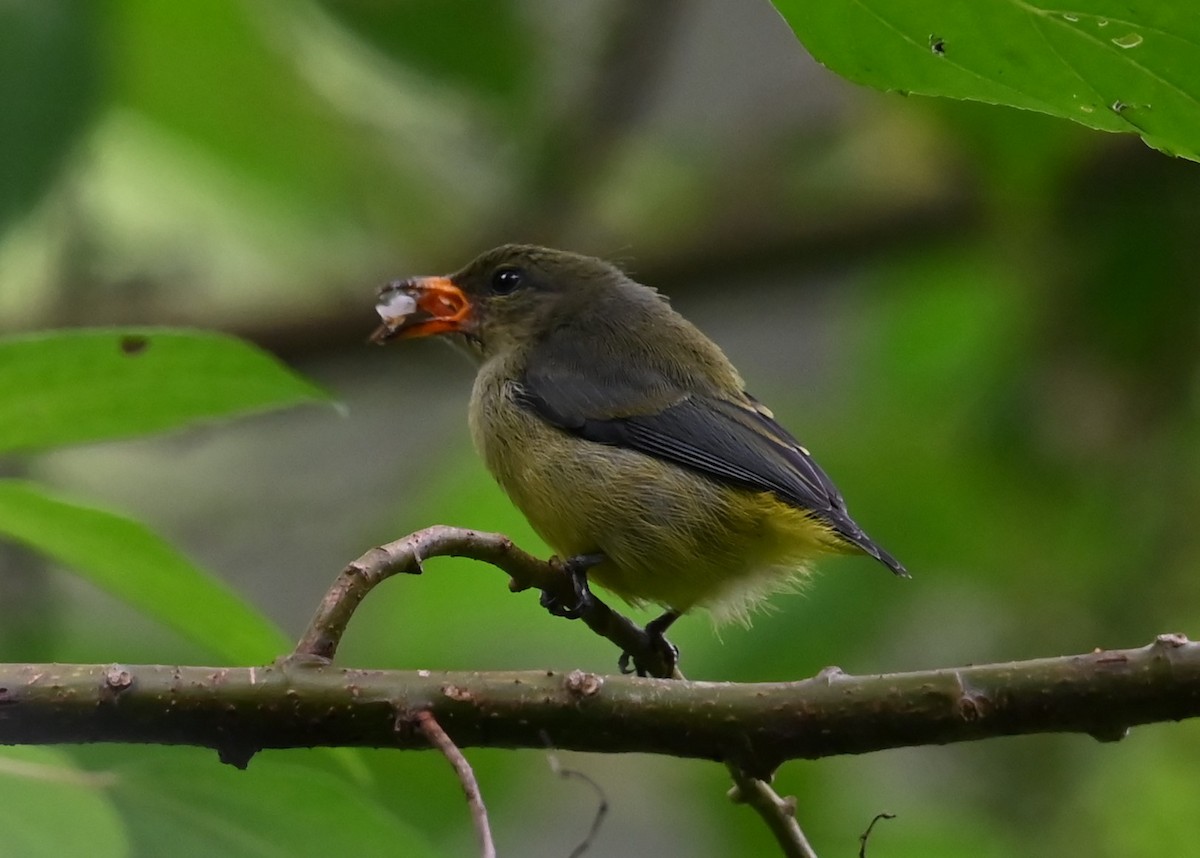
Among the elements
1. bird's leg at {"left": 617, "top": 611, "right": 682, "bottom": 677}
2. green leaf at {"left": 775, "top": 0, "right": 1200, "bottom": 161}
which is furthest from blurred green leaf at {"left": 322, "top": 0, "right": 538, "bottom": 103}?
green leaf at {"left": 775, "top": 0, "right": 1200, "bottom": 161}

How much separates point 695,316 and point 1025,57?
4.43 meters

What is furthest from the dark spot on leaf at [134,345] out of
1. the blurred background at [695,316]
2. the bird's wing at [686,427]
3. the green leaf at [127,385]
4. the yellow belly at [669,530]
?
the bird's wing at [686,427]

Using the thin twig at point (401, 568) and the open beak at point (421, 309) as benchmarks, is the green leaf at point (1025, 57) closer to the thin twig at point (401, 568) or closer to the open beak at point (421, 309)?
the thin twig at point (401, 568)

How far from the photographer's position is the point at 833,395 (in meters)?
5.45

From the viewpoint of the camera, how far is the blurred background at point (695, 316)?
3.90 metres

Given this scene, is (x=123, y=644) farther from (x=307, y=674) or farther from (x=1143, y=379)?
(x=1143, y=379)

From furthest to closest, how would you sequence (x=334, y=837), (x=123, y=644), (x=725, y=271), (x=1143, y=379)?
(x=725, y=271), (x=1143, y=379), (x=123, y=644), (x=334, y=837)

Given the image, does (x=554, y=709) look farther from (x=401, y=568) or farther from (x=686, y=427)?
(x=686, y=427)

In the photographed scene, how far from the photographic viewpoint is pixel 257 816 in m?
1.96

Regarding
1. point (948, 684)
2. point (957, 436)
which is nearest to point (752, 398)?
point (957, 436)

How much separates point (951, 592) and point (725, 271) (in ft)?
4.25

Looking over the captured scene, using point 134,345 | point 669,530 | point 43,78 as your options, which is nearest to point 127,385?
point 134,345

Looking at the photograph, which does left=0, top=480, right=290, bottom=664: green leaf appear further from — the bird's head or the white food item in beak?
the bird's head

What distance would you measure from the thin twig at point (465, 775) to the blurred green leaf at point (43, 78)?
5.20ft
